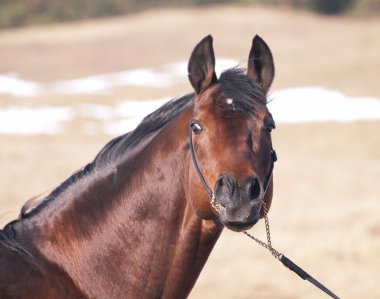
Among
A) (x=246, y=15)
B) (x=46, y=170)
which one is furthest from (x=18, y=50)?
(x=46, y=170)

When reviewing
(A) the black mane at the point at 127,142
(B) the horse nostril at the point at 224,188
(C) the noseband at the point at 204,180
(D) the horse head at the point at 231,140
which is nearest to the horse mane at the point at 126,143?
(A) the black mane at the point at 127,142

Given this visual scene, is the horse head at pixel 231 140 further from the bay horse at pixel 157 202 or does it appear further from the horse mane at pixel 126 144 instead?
the horse mane at pixel 126 144

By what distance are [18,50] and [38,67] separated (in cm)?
415

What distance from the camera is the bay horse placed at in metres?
4.45

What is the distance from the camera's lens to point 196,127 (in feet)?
14.8

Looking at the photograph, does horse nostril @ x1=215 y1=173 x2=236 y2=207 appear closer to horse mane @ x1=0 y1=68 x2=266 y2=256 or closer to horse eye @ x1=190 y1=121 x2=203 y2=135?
horse eye @ x1=190 y1=121 x2=203 y2=135

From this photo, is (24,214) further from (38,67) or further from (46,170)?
(38,67)

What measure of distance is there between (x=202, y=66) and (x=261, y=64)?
339 mm

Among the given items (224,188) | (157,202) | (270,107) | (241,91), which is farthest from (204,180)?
(270,107)

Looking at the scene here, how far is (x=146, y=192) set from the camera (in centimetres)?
471


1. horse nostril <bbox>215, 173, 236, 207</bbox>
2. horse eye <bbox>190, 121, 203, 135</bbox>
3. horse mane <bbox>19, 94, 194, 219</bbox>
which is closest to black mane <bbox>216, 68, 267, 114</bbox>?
horse eye <bbox>190, 121, 203, 135</bbox>

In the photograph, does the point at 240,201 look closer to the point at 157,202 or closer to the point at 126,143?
the point at 157,202

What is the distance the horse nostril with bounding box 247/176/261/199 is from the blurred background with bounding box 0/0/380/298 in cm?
85

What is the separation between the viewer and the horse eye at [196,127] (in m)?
4.49
